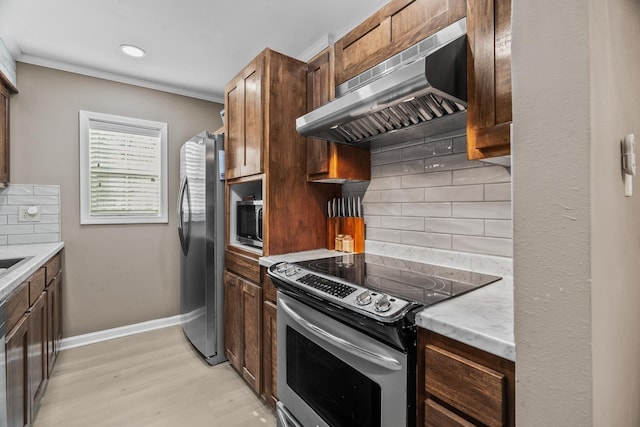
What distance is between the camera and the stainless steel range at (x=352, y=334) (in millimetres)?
966

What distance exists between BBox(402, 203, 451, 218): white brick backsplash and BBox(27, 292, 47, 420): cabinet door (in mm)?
2069

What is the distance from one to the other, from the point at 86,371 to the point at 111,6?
2562mm

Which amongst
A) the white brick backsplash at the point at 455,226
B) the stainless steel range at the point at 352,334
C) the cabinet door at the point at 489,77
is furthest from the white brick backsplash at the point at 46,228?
the cabinet door at the point at 489,77

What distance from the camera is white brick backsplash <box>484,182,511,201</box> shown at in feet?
4.45

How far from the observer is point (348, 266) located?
161 centimetres

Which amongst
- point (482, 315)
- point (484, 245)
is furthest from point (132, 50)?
point (482, 315)

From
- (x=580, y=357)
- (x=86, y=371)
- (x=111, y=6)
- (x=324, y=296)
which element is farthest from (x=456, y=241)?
(x=86, y=371)

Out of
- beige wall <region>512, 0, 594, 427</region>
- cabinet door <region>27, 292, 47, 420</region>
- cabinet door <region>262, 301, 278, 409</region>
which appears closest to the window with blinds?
cabinet door <region>27, 292, 47, 420</region>

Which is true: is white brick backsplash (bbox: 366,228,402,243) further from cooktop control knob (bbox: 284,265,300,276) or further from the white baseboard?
the white baseboard

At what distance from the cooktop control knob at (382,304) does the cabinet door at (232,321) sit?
1415mm

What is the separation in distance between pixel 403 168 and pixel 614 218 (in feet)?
3.96

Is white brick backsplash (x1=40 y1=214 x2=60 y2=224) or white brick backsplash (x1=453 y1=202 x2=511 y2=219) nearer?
white brick backsplash (x1=453 y1=202 x2=511 y2=219)

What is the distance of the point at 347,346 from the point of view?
116 centimetres

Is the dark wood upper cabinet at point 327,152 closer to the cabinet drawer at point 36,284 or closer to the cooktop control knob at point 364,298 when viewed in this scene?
the cooktop control knob at point 364,298
